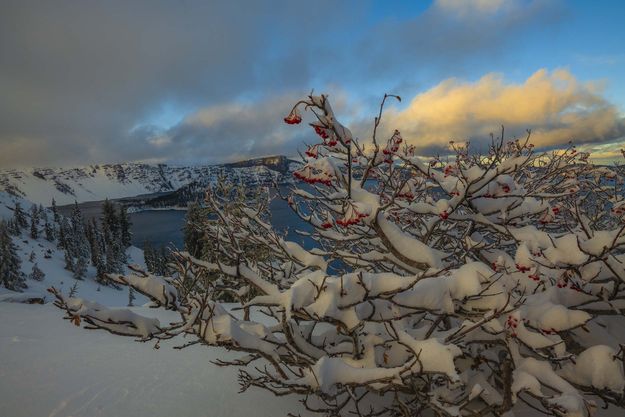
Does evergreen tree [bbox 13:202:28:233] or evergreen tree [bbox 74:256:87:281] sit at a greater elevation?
evergreen tree [bbox 13:202:28:233]

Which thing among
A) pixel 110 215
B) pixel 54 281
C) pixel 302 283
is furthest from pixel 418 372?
pixel 110 215

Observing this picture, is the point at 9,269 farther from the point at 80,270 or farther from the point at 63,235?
the point at 63,235

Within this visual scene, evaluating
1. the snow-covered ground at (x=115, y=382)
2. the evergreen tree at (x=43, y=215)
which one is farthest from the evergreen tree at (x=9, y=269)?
the snow-covered ground at (x=115, y=382)

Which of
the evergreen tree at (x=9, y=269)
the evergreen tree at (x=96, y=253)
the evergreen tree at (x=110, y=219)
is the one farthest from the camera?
the evergreen tree at (x=110, y=219)

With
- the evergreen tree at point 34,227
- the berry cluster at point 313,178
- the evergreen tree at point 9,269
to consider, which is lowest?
the evergreen tree at point 9,269

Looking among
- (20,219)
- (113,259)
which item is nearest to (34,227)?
(20,219)

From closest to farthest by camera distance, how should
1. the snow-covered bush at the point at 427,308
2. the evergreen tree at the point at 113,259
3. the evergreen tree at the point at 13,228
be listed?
the snow-covered bush at the point at 427,308
the evergreen tree at the point at 113,259
the evergreen tree at the point at 13,228

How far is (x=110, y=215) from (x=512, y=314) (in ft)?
310

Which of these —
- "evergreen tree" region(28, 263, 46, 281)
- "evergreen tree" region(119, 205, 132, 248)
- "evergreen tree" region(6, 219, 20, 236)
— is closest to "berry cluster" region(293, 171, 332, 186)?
"evergreen tree" region(28, 263, 46, 281)

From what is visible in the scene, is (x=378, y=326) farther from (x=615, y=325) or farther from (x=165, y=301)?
(x=615, y=325)

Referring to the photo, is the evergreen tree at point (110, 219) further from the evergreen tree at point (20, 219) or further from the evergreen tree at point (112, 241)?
the evergreen tree at point (20, 219)

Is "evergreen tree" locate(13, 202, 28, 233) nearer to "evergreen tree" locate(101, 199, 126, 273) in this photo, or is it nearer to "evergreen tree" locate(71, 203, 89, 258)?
"evergreen tree" locate(71, 203, 89, 258)

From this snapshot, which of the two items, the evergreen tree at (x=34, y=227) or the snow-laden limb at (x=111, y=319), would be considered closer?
the snow-laden limb at (x=111, y=319)

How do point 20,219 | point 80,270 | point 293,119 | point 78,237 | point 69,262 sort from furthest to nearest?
1. point 20,219
2. point 78,237
3. point 69,262
4. point 80,270
5. point 293,119
